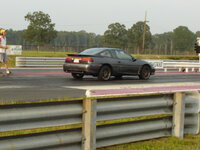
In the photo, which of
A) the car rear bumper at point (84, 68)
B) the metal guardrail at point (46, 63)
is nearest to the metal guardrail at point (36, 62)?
the metal guardrail at point (46, 63)

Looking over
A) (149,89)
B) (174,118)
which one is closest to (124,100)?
(149,89)

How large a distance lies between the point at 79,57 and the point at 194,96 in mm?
8926

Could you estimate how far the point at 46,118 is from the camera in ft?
14.3

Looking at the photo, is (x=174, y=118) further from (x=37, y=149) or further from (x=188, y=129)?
(x=37, y=149)

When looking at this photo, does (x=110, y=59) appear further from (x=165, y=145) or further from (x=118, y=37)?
(x=118, y=37)

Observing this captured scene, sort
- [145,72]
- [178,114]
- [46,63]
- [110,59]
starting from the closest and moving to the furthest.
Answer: [178,114] < [110,59] < [145,72] < [46,63]

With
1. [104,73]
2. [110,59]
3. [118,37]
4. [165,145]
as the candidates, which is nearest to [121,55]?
[110,59]

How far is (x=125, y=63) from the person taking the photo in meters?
15.9

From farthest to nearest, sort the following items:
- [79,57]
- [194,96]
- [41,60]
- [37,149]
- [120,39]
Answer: [120,39] → [41,60] → [79,57] → [194,96] → [37,149]

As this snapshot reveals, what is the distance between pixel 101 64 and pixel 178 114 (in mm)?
9011

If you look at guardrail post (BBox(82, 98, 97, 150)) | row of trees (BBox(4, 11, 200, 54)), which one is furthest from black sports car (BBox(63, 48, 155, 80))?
row of trees (BBox(4, 11, 200, 54))

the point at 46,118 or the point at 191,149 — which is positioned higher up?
the point at 46,118

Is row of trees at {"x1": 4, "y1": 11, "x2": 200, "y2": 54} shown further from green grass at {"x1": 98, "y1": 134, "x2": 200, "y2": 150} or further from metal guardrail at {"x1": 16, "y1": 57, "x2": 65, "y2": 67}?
green grass at {"x1": 98, "y1": 134, "x2": 200, "y2": 150}

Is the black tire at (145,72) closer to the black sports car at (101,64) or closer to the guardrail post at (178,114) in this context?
the black sports car at (101,64)
